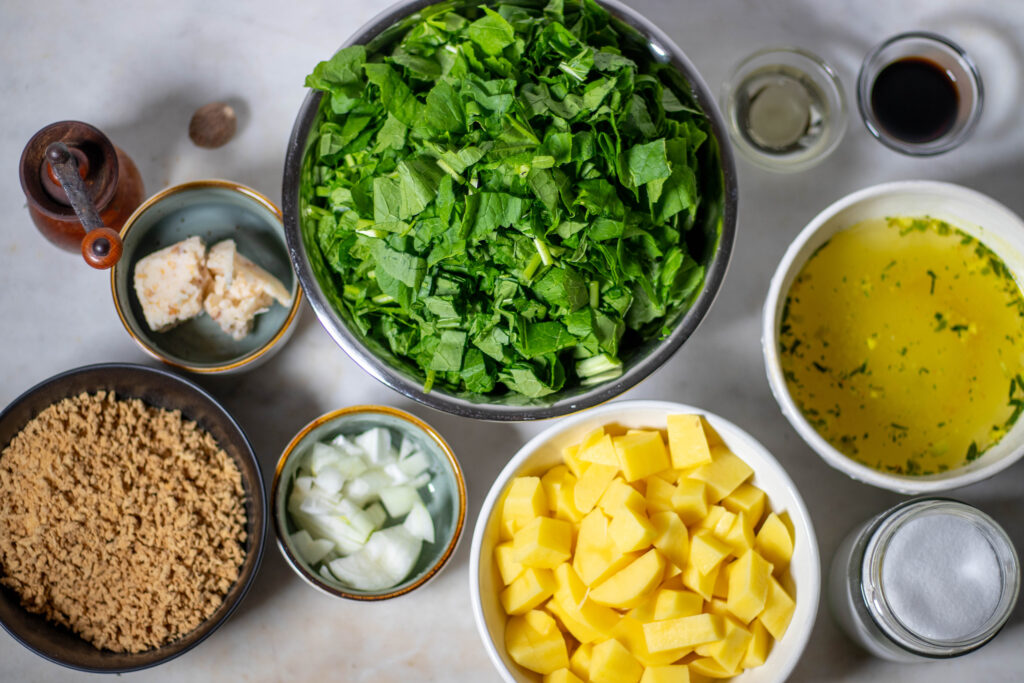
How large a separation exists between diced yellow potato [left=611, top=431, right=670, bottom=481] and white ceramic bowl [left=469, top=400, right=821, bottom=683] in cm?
5

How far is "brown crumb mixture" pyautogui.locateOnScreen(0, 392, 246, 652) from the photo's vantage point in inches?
62.3

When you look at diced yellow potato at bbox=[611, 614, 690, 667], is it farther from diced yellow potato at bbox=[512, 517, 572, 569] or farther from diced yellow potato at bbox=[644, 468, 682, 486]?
diced yellow potato at bbox=[644, 468, 682, 486]

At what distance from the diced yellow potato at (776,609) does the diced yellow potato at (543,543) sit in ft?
1.22

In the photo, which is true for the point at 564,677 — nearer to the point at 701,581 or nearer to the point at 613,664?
the point at 613,664

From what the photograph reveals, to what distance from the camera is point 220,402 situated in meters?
1.71

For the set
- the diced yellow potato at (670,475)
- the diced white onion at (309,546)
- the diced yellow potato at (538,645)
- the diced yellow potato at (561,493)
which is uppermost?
the diced yellow potato at (670,475)

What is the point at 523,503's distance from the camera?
1.48 m

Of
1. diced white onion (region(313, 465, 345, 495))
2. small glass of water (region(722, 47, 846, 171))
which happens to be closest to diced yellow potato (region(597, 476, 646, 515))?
diced white onion (region(313, 465, 345, 495))

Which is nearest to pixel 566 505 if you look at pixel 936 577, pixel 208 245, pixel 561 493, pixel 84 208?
pixel 561 493

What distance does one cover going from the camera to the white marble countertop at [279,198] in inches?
67.9

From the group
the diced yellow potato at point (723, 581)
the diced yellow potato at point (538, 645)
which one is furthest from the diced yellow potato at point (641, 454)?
the diced yellow potato at point (538, 645)

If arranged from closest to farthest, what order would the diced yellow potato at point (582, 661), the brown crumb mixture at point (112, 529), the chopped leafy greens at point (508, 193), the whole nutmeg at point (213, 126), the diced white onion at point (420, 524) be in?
the chopped leafy greens at point (508, 193) → the diced yellow potato at point (582, 661) → the brown crumb mixture at point (112, 529) → the diced white onion at point (420, 524) → the whole nutmeg at point (213, 126)

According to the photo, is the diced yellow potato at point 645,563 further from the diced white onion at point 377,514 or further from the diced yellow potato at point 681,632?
the diced white onion at point 377,514

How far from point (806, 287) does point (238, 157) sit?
50.6 inches
